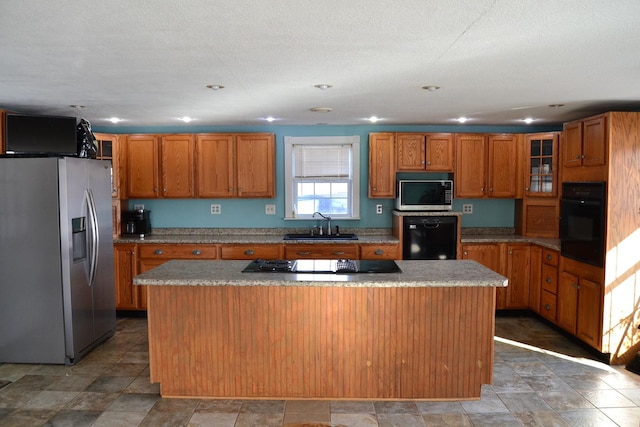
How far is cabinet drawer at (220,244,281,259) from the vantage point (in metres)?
4.94

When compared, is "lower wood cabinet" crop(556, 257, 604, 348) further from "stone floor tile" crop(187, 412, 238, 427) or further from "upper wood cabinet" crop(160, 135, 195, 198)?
"upper wood cabinet" crop(160, 135, 195, 198)

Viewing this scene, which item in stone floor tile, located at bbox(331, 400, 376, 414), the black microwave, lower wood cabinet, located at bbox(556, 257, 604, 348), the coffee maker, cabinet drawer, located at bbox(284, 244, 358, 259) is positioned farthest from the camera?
the coffee maker

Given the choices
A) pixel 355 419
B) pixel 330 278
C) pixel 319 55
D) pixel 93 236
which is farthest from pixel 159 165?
pixel 355 419

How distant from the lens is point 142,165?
5.21 metres

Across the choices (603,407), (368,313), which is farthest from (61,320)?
(603,407)

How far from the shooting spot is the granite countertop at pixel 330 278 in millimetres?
2836

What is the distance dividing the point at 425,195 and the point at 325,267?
88.9 inches

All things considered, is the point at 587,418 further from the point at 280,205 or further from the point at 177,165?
the point at 177,165

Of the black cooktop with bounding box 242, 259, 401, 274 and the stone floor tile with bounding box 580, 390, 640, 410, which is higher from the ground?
the black cooktop with bounding box 242, 259, 401, 274

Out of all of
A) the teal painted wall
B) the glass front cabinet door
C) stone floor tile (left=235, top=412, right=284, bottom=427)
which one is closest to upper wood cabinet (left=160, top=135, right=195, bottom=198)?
the teal painted wall

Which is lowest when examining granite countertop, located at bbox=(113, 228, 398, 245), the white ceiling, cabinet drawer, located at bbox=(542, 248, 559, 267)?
cabinet drawer, located at bbox=(542, 248, 559, 267)

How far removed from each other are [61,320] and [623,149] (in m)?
4.82

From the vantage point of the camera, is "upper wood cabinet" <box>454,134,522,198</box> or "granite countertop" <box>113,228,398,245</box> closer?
"granite countertop" <box>113,228,398,245</box>

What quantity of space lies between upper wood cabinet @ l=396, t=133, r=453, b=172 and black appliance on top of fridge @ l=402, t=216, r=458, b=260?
24.5 inches
